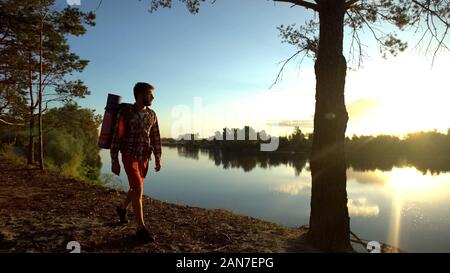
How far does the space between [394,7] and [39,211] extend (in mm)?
7779

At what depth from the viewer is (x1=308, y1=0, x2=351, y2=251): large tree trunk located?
5395mm

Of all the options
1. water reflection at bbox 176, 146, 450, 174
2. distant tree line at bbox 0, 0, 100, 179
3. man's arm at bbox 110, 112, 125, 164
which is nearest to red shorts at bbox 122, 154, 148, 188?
man's arm at bbox 110, 112, 125, 164

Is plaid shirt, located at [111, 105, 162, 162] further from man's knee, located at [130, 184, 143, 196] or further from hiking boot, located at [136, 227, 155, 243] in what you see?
hiking boot, located at [136, 227, 155, 243]

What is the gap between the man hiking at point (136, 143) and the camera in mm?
4645

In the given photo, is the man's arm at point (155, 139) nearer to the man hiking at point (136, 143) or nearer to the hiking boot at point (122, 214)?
the man hiking at point (136, 143)

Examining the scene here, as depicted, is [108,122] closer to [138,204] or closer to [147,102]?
[147,102]

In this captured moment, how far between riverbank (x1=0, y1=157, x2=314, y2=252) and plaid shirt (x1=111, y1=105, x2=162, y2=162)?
1.16m

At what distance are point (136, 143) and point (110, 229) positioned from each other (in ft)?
4.68

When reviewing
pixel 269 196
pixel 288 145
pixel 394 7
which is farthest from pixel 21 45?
pixel 288 145

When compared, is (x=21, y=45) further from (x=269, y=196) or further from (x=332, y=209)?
(x=269, y=196)

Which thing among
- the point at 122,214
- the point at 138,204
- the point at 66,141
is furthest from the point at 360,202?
the point at 138,204

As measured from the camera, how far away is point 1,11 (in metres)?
13.7

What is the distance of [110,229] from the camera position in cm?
519
